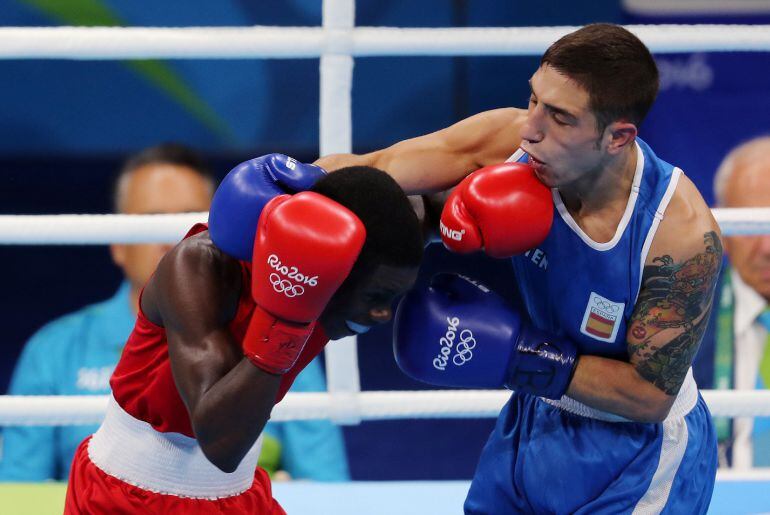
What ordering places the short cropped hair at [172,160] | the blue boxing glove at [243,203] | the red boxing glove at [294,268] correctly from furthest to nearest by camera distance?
the short cropped hair at [172,160]
the blue boxing glove at [243,203]
the red boxing glove at [294,268]

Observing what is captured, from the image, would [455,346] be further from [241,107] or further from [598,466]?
[241,107]

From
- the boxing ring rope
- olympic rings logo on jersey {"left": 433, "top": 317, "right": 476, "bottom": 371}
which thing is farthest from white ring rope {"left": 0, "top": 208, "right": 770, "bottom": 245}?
olympic rings logo on jersey {"left": 433, "top": 317, "right": 476, "bottom": 371}

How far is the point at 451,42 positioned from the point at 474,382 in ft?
2.58

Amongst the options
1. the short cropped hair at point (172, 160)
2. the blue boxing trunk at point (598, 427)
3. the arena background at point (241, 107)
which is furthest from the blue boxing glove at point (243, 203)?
the arena background at point (241, 107)

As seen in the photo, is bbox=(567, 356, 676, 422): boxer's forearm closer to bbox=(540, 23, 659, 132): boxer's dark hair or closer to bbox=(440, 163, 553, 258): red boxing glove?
bbox=(440, 163, 553, 258): red boxing glove

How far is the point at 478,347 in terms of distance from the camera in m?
1.70

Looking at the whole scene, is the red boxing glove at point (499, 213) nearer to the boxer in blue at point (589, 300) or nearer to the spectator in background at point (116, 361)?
the boxer in blue at point (589, 300)

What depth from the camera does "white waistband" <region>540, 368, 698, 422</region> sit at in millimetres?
1766

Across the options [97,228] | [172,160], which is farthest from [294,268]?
[172,160]

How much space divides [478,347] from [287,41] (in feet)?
2.72

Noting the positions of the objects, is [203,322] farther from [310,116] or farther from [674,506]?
[310,116]

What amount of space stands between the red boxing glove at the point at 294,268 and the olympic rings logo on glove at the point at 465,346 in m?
0.30

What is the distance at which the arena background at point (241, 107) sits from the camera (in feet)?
13.1

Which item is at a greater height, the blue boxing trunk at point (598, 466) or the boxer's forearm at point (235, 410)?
the boxer's forearm at point (235, 410)
